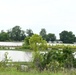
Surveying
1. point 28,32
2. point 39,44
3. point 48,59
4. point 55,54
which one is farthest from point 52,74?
point 28,32

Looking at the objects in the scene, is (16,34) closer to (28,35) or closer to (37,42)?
(28,35)

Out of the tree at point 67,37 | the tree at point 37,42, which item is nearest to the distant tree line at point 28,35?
the tree at point 67,37

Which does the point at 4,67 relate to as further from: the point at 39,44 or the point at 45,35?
the point at 45,35

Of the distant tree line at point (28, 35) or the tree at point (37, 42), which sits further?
the distant tree line at point (28, 35)

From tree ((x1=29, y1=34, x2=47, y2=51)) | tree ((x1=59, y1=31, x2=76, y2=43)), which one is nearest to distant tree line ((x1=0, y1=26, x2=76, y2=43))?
tree ((x1=59, y1=31, x2=76, y2=43))

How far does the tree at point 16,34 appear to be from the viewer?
62438 millimetres

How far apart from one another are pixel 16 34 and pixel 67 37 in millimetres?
10212

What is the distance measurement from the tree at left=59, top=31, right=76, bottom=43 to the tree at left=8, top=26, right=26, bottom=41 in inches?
304

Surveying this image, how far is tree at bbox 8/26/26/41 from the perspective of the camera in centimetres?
6244

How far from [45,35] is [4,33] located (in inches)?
344

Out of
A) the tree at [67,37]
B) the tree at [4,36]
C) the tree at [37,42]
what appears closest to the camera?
the tree at [37,42]

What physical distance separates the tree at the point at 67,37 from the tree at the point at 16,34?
772 centimetres

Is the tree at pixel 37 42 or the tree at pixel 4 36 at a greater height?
the tree at pixel 4 36

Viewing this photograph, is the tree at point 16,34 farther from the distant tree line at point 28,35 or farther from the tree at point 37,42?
the tree at point 37,42
